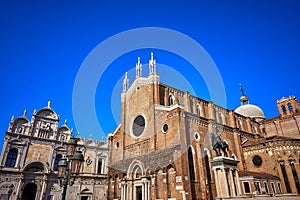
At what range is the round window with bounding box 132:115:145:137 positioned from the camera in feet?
73.3

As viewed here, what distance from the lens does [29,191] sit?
25.3 meters

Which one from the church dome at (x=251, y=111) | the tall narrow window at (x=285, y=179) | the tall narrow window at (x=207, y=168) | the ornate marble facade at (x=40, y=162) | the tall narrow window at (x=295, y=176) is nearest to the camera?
the tall narrow window at (x=207, y=168)

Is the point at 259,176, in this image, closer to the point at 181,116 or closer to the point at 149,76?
the point at 181,116

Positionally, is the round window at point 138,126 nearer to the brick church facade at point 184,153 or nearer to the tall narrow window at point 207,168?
the brick church facade at point 184,153

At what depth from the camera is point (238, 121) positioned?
2864 cm

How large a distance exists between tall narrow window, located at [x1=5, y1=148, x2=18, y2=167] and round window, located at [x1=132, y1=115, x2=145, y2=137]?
51.8ft

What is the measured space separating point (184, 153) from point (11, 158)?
22393mm

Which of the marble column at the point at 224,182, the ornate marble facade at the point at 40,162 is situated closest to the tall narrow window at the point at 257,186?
the marble column at the point at 224,182

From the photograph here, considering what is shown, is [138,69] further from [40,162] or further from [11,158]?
[11,158]

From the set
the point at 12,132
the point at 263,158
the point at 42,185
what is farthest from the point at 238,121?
the point at 12,132

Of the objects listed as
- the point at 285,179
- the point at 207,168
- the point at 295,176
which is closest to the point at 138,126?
the point at 207,168

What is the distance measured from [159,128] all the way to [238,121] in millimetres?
14880

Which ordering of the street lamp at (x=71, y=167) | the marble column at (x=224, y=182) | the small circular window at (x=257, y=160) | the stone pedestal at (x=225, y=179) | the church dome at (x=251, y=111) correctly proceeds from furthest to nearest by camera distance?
the church dome at (x=251, y=111), the small circular window at (x=257, y=160), the stone pedestal at (x=225, y=179), the marble column at (x=224, y=182), the street lamp at (x=71, y=167)

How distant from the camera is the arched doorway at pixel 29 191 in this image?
24934 millimetres
